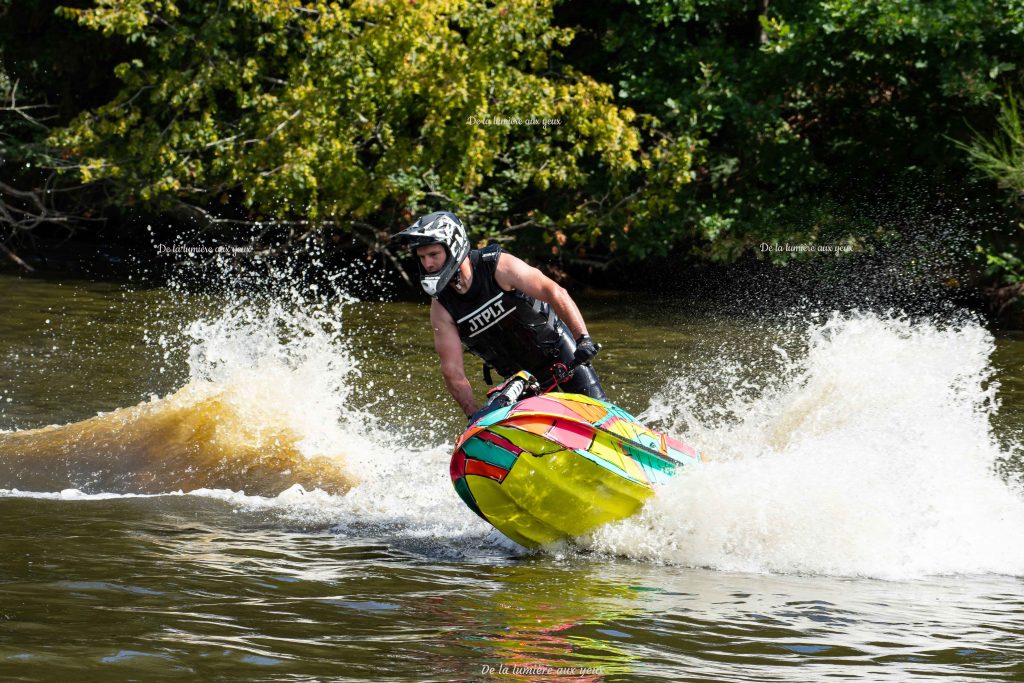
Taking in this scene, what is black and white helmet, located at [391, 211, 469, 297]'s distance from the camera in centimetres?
691

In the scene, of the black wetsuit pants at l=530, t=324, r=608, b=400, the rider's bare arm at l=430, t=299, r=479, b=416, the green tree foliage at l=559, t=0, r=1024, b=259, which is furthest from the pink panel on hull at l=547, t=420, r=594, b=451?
the green tree foliage at l=559, t=0, r=1024, b=259

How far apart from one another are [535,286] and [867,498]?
220cm

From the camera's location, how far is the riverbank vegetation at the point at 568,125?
1764 cm

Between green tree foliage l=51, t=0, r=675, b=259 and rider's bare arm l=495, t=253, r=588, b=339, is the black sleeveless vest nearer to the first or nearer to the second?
rider's bare arm l=495, t=253, r=588, b=339

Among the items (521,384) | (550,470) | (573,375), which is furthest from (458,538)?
(573,375)

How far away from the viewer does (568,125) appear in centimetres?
1886

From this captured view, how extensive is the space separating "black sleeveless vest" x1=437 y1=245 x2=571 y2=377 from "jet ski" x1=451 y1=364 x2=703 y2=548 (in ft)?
1.80

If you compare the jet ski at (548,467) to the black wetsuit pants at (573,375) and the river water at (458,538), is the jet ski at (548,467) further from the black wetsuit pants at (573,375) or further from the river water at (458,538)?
the black wetsuit pants at (573,375)

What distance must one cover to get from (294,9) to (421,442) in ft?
32.8

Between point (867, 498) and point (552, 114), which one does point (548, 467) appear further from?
point (552, 114)

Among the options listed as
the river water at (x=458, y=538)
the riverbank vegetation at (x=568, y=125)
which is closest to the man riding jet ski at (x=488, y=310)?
the river water at (x=458, y=538)

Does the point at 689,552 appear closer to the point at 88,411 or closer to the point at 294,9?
the point at 88,411

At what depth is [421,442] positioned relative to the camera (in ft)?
33.7

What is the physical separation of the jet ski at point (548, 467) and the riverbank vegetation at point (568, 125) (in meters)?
11.5
